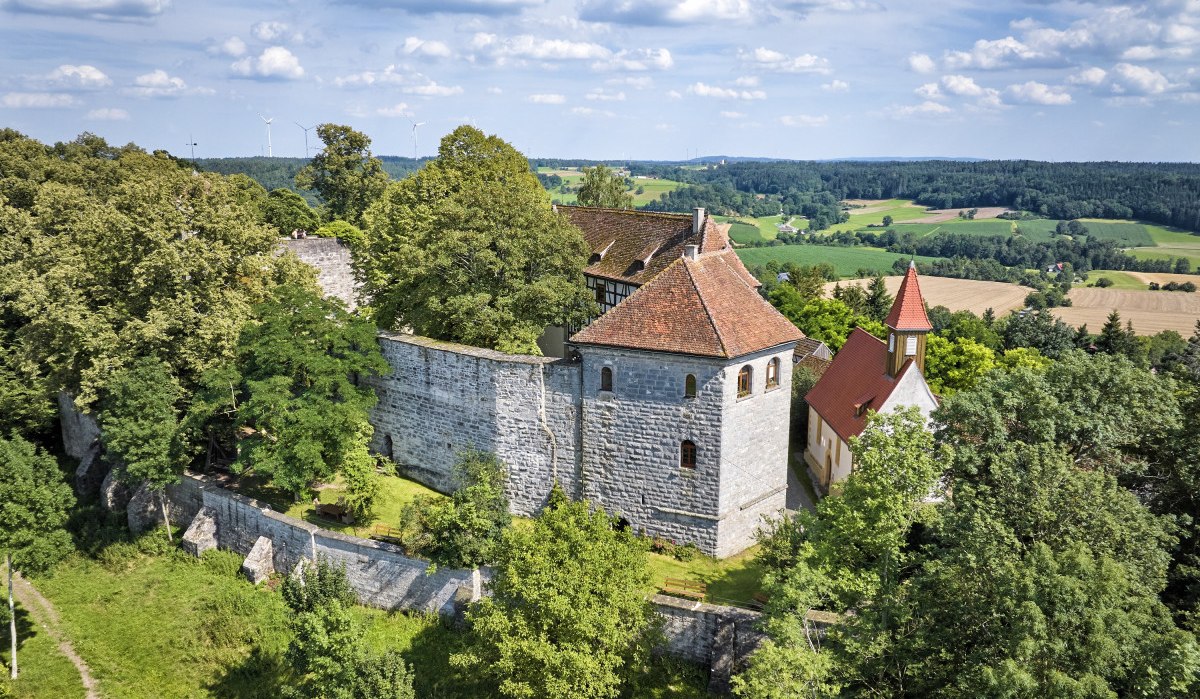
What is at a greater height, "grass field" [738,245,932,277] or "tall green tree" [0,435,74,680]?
"grass field" [738,245,932,277]

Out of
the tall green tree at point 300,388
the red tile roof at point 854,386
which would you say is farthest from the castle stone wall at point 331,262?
the red tile roof at point 854,386

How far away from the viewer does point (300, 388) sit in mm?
26500

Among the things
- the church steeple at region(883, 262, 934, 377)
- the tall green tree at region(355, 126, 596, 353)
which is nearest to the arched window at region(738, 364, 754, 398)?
the church steeple at region(883, 262, 934, 377)

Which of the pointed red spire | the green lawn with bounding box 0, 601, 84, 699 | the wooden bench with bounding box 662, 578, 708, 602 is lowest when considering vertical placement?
the green lawn with bounding box 0, 601, 84, 699

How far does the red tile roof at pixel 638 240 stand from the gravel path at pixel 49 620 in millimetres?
22983

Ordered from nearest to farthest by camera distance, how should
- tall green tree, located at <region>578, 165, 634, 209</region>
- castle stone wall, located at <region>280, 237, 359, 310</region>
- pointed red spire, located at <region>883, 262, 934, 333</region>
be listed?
pointed red spire, located at <region>883, 262, 934, 333</region>, castle stone wall, located at <region>280, 237, 359, 310</region>, tall green tree, located at <region>578, 165, 634, 209</region>

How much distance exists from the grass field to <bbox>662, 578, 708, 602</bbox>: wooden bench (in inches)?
3541

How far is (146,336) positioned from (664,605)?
62.0 ft

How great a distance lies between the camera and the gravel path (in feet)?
72.5

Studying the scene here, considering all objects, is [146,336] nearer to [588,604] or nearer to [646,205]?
[588,604]

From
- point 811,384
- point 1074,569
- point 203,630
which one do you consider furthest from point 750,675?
point 811,384

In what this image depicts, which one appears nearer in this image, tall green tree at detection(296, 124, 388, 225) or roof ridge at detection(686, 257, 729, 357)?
roof ridge at detection(686, 257, 729, 357)

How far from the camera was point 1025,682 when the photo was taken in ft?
39.8

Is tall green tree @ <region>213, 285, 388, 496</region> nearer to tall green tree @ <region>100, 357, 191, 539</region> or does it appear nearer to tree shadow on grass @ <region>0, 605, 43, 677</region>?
tall green tree @ <region>100, 357, 191, 539</region>
